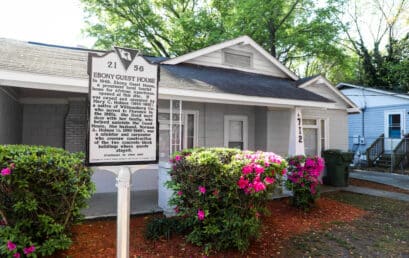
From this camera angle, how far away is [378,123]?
61.5 feet

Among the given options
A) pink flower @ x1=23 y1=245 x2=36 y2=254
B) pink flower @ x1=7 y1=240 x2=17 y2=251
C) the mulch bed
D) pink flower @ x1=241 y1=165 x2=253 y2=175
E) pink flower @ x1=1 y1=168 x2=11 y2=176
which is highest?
pink flower @ x1=1 y1=168 x2=11 y2=176

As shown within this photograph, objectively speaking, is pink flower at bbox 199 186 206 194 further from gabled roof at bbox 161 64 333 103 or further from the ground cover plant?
gabled roof at bbox 161 64 333 103

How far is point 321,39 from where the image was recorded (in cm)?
2036

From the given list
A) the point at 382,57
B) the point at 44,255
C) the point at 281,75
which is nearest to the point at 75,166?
the point at 44,255

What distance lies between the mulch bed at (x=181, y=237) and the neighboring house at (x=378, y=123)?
1216cm

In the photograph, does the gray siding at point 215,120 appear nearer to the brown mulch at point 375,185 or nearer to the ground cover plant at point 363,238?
the ground cover plant at point 363,238

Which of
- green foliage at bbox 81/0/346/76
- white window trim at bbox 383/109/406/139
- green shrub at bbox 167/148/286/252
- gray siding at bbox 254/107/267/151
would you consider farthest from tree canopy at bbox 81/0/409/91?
green shrub at bbox 167/148/286/252

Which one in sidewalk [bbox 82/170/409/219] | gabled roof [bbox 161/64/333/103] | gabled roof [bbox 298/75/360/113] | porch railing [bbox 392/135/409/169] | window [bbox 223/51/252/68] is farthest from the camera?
porch railing [bbox 392/135/409/169]

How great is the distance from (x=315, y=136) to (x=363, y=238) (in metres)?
6.30

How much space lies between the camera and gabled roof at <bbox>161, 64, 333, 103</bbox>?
25.6 ft

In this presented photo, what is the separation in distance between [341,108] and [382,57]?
17.1 metres

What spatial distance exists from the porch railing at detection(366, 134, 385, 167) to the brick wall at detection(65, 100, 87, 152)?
16368mm

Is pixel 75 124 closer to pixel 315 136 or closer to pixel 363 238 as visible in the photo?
pixel 363 238

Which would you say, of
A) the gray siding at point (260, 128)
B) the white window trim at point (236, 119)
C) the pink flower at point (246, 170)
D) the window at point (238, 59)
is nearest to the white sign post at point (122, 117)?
the pink flower at point (246, 170)
